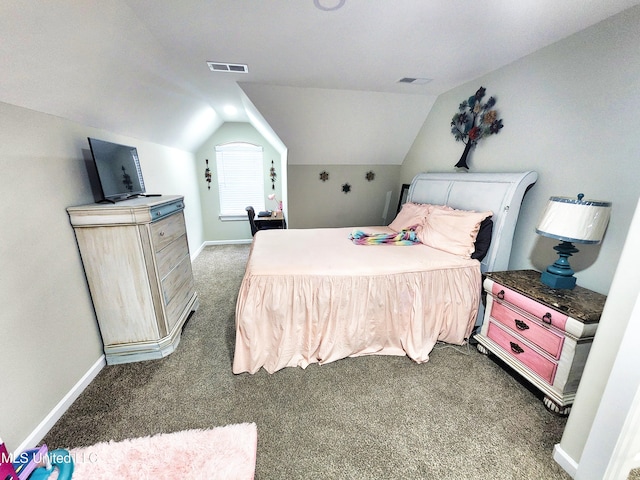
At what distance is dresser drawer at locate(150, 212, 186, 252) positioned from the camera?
1876 mm

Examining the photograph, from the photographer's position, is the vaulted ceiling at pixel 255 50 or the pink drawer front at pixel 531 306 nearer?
the vaulted ceiling at pixel 255 50

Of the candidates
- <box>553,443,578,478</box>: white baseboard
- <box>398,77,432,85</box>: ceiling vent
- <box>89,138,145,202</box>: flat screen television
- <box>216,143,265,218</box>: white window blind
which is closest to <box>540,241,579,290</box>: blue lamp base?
<box>553,443,578,478</box>: white baseboard

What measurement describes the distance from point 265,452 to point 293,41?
2.67 m

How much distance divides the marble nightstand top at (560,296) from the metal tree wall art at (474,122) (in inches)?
52.7

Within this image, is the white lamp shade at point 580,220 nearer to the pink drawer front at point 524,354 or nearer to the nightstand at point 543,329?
the nightstand at point 543,329

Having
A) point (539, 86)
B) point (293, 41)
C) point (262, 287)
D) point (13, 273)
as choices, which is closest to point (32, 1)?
point (13, 273)

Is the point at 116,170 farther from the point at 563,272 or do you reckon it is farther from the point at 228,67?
the point at 563,272

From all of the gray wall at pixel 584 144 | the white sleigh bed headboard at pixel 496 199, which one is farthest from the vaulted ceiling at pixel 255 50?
the white sleigh bed headboard at pixel 496 199

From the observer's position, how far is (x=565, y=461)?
1239mm

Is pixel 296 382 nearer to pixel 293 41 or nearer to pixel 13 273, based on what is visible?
pixel 13 273

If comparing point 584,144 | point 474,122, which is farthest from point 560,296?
point 474,122

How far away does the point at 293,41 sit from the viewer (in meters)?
1.88

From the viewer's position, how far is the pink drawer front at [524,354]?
5.19 ft

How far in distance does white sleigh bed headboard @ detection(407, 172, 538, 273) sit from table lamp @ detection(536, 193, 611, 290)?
17.2 inches
